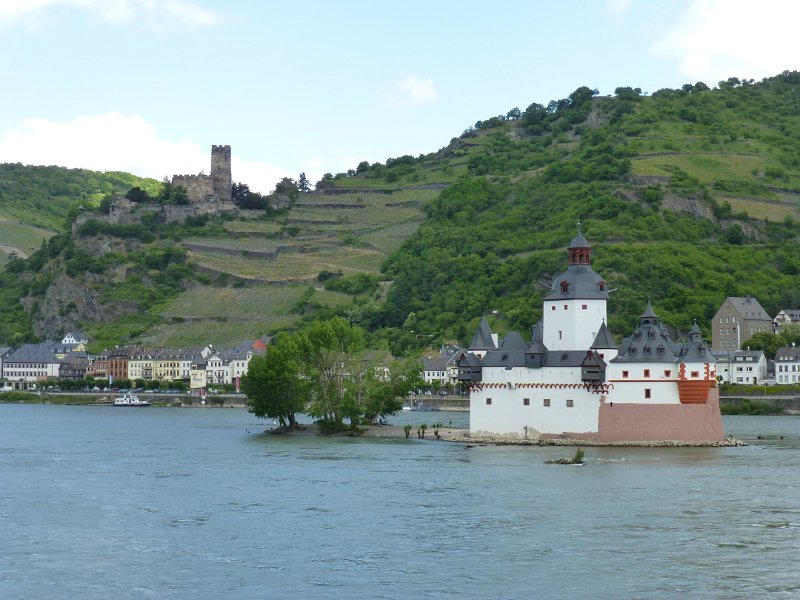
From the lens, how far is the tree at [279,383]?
87.9 m

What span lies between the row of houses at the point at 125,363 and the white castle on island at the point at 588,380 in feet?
288

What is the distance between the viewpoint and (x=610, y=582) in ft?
124

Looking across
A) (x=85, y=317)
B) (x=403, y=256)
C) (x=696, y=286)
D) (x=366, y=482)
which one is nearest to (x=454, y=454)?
(x=366, y=482)

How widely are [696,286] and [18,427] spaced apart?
73642 millimetres

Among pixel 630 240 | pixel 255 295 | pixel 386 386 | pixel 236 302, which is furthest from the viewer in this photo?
pixel 255 295

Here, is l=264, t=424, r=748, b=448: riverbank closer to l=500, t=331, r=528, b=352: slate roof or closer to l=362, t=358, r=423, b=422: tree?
l=362, t=358, r=423, b=422: tree

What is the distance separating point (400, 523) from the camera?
48031mm

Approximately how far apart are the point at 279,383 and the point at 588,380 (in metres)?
23.1

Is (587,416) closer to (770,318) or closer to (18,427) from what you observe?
(18,427)

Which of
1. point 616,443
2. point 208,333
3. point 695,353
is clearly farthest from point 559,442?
point 208,333

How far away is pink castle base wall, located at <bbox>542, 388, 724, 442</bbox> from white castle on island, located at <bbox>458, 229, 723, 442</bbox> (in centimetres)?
5

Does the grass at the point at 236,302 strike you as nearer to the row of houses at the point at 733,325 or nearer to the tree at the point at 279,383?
the row of houses at the point at 733,325

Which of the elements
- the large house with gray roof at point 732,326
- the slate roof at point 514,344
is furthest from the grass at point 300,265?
the slate roof at point 514,344

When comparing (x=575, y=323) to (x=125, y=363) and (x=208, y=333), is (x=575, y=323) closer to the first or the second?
(x=125, y=363)
